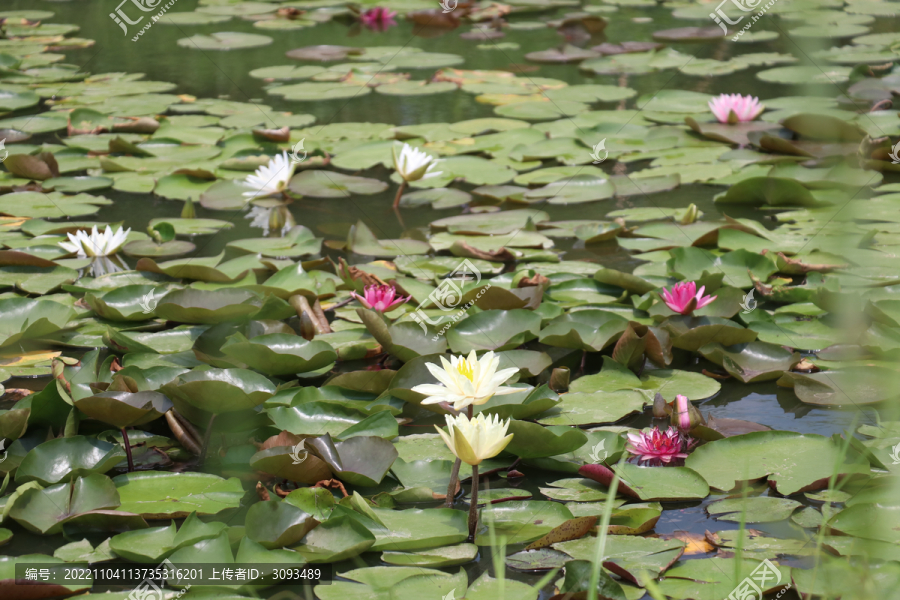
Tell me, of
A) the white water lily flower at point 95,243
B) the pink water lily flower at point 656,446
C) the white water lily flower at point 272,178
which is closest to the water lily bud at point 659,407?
the pink water lily flower at point 656,446

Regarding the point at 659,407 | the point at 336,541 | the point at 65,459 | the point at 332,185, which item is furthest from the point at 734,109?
the point at 65,459

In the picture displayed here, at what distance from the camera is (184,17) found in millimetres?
7203

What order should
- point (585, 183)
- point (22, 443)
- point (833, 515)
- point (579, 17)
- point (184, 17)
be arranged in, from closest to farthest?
point (833, 515) < point (22, 443) < point (585, 183) < point (579, 17) < point (184, 17)

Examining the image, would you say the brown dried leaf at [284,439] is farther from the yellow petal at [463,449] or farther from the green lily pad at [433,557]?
the yellow petal at [463,449]

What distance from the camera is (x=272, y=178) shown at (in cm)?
313

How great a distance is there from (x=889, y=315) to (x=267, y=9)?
6.81 meters

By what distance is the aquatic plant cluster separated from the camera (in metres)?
1.32

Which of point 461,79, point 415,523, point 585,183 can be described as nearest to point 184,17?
point 461,79

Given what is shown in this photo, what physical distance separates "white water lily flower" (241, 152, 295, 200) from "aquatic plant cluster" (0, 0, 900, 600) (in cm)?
2

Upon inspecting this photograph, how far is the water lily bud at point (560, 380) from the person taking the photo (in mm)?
1933

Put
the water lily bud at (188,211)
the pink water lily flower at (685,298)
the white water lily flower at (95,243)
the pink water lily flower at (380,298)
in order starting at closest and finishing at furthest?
the pink water lily flower at (685,298) < the pink water lily flower at (380,298) < the white water lily flower at (95,243) < the water lily bud at (188,211)

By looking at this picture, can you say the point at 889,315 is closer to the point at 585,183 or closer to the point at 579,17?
the point at 585,183

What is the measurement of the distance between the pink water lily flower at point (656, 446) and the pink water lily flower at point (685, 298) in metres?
0.54

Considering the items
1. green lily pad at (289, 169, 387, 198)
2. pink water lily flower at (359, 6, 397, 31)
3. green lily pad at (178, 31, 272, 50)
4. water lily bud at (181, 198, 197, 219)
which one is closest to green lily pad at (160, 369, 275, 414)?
water lily bud at (181, 198, 197, 219)
